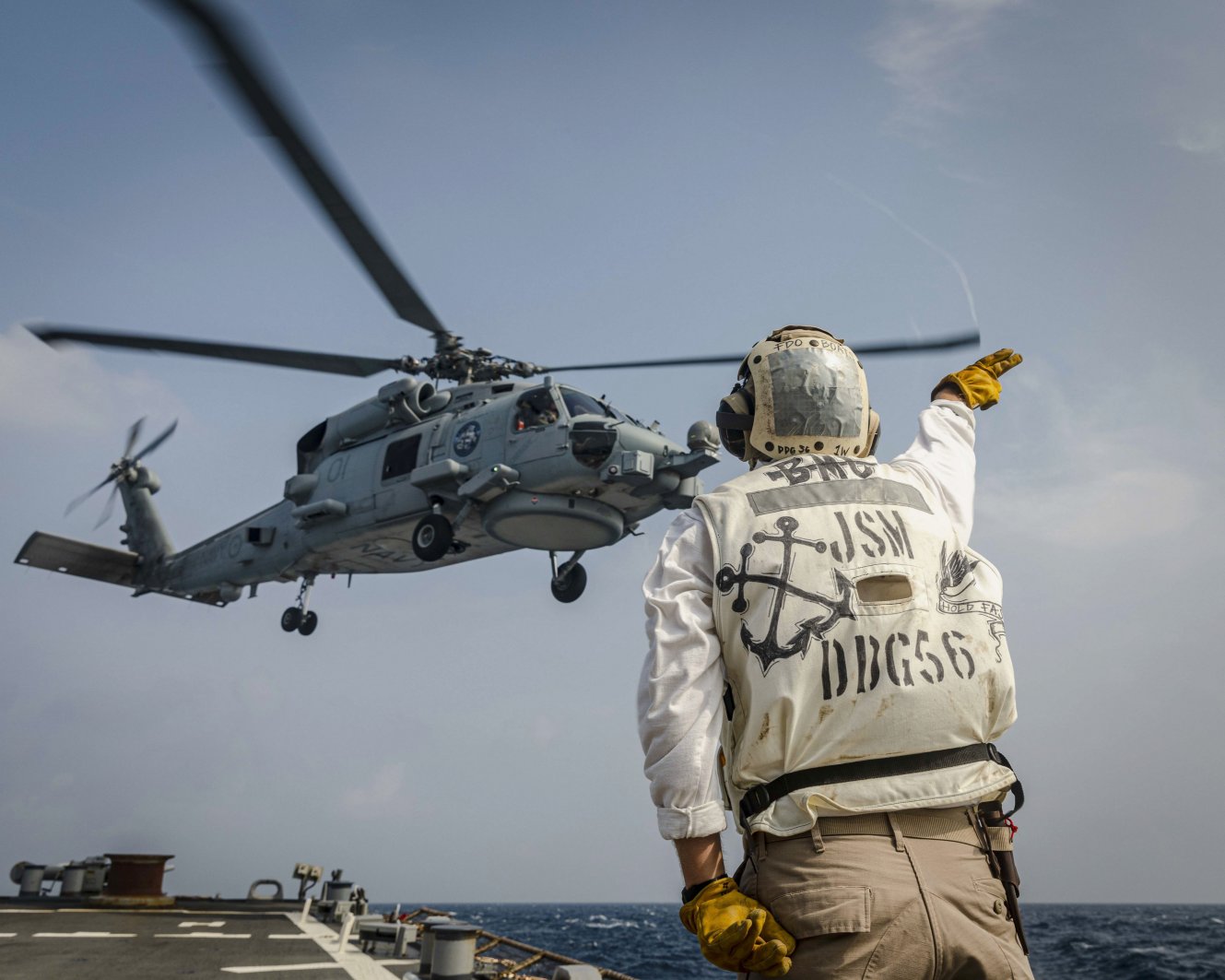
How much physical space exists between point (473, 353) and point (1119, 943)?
36.2 m

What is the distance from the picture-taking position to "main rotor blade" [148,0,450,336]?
8336mm

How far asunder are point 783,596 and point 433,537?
14182mm

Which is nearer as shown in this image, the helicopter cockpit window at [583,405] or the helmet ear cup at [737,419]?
the helmet ear cup at [737,419]

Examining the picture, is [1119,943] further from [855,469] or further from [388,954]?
[855,469]

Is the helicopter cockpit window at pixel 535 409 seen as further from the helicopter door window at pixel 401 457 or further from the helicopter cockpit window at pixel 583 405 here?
the helicopter door window at pixel 401 457

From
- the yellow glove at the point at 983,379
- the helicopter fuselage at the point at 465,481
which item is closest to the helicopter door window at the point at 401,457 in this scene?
the helicopter fuselage at the point at 465,481

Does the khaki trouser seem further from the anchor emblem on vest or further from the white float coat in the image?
the anchor emblem on vest

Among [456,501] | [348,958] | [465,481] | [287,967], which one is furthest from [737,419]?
[456,501]

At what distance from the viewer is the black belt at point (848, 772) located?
2.27 metres

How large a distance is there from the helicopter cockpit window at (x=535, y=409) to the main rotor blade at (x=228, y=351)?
3.06m

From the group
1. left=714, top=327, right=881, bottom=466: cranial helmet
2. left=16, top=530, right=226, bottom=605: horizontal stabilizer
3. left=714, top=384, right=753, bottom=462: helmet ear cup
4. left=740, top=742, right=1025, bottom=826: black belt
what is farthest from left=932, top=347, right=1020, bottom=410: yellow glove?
left=16, top=530, right=226, bottom=605: horizontal stabilizer

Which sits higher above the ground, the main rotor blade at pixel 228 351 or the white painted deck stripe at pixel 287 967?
the main rotor blade at pixel 228 351

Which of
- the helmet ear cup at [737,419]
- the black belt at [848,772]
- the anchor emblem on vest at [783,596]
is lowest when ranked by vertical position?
the black belt at [848,772]

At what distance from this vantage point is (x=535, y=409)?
15.1m
